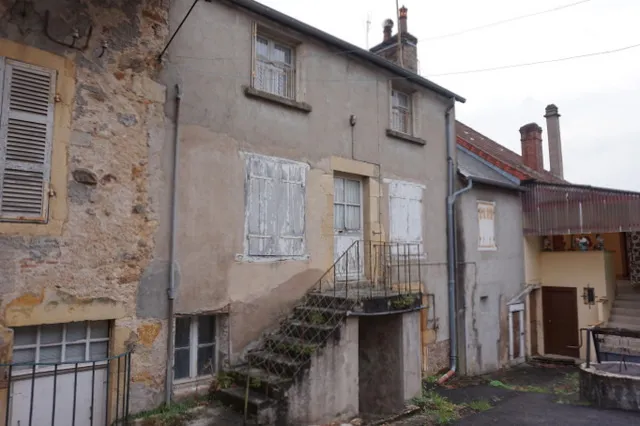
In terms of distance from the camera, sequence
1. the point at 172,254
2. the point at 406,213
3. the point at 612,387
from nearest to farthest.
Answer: the point at 172,254
the point at 612,387
the point at 406,213

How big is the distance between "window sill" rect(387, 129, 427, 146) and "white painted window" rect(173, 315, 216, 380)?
18.3ft

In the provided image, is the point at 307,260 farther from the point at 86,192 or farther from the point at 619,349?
the point at 619,349

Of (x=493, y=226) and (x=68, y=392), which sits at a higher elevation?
(x=493, y=226)

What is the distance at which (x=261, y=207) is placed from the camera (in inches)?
301

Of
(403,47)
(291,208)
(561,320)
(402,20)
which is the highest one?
(402,20)

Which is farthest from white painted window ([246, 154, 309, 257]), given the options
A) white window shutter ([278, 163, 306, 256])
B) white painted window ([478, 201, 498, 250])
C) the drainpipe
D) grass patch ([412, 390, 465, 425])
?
white painted window ([478, 201, 498, 250])

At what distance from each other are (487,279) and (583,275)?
155 inches

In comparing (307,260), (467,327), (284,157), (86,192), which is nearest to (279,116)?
(284,157)

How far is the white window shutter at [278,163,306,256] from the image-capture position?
7902 millimetres

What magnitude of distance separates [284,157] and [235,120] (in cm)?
113

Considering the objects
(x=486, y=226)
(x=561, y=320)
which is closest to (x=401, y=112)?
(x=486, y=226)

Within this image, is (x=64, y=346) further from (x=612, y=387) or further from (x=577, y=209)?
(x=577, y=209)

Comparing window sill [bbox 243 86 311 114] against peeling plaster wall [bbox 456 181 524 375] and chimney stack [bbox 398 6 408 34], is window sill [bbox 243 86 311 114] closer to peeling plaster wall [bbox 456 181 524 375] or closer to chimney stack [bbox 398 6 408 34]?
peeling plaster wall [bbox 456 181 524 375]

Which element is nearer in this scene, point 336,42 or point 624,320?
point 336,42
